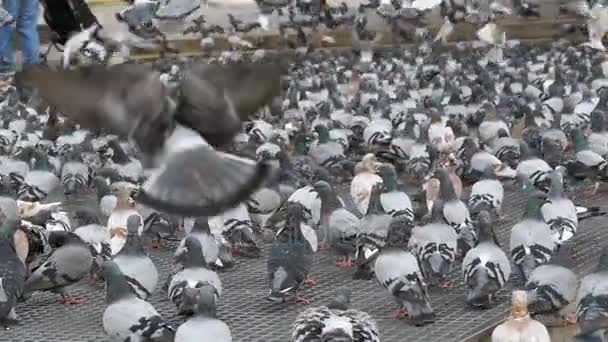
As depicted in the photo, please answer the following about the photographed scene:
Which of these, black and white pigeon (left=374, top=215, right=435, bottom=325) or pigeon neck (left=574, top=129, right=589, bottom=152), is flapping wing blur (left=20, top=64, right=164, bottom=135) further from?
pigeon neck (left=574, top=129, right=589, bottom=152)

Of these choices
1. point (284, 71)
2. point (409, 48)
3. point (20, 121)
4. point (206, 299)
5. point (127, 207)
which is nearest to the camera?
point (284, 71)

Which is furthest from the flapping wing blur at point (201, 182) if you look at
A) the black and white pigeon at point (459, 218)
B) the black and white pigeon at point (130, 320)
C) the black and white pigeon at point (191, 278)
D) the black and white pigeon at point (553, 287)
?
the black and white pigeon at point (459, 218)

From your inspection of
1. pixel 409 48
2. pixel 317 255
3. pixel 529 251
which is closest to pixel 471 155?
pixel 317 255

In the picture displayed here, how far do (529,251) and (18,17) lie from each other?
443 inches

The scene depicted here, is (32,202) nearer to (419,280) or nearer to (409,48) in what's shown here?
(419,280)

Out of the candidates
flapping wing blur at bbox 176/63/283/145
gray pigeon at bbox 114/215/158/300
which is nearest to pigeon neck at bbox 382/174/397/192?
gray pigeon at bbox 114/215/158/300

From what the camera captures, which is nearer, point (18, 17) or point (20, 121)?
point (20, 121)

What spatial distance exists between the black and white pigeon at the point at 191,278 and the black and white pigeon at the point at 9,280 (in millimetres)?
924

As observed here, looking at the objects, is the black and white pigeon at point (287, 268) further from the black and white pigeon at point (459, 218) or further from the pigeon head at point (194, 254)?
the black and white pigeon at point (459, 218)

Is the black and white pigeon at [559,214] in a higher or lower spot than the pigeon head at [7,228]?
lower

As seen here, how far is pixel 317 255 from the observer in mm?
9703

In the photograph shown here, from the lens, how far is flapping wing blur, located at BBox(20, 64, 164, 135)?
5.36 metres

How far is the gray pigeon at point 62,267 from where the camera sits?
8.23 metres

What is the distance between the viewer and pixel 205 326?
6.70 m
